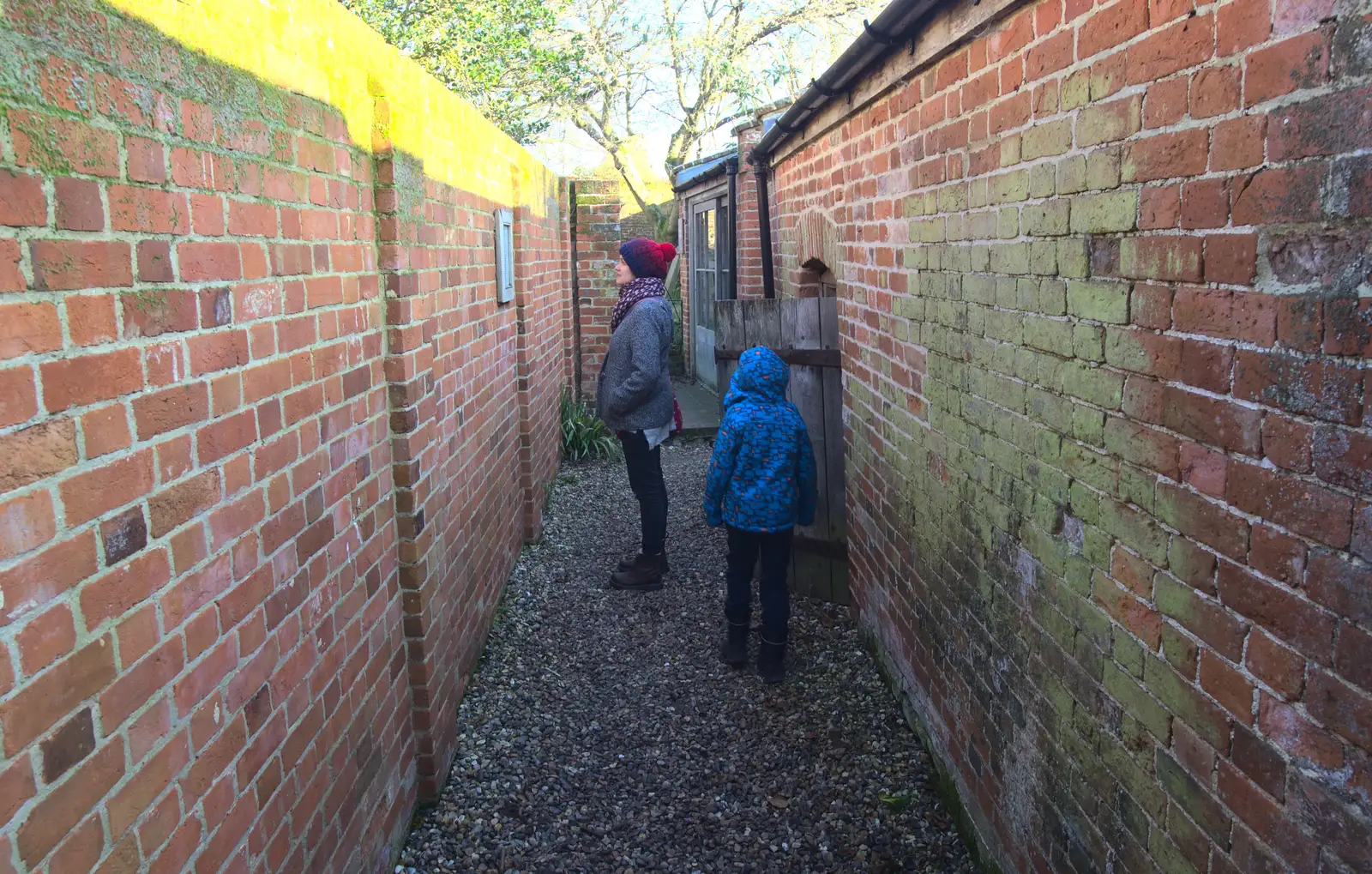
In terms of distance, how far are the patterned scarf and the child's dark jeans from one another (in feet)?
5.95

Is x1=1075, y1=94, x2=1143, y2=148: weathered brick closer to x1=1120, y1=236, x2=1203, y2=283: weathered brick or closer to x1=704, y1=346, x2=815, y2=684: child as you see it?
x1=1120, y1=236, x2=1203, y2=283: weathered brick

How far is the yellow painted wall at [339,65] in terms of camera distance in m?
1.96

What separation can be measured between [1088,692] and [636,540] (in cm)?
464

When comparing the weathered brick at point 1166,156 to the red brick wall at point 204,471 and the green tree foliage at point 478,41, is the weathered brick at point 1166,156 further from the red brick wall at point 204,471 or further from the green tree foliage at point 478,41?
the green tree foliage at point 478,41

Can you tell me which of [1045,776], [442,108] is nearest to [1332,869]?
[1045,776]

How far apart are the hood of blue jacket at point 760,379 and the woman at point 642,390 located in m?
1.15

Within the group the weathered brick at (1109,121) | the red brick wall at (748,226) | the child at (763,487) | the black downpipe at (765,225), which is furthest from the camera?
the red brick wall at (748,226)

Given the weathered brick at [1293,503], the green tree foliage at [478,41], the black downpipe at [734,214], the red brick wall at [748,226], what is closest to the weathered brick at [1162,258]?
the weathered brick at [1293,503]

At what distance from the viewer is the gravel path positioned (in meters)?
3.25

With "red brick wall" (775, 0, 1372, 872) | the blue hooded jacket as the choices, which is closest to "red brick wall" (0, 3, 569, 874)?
the blue hooded jacket

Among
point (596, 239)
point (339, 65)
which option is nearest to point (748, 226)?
point (596, 239)

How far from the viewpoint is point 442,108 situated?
4113 mm

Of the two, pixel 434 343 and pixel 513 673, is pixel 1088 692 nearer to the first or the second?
pixel 434 343

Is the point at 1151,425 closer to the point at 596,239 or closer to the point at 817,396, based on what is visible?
the point at 817,396
